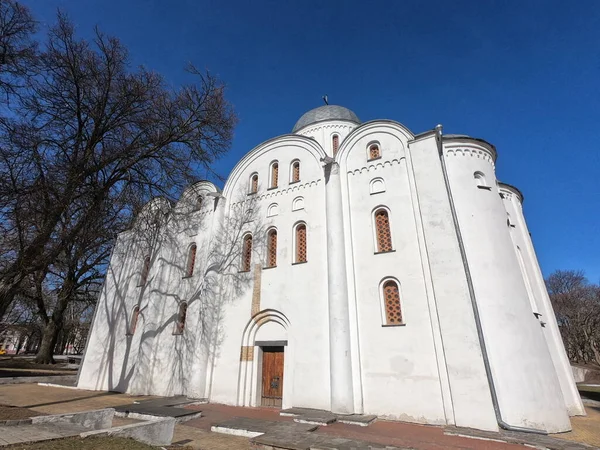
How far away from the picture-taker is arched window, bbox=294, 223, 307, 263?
13148 millimetres

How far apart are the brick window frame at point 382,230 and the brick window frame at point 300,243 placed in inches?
115

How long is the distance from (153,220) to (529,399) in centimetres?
1374

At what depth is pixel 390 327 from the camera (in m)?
10.3

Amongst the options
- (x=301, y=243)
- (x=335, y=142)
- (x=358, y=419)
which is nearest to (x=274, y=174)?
(x=301, y=243)

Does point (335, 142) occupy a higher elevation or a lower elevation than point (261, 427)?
higher

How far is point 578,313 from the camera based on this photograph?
3419cm

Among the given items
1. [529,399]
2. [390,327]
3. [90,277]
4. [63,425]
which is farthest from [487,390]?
[90,277]

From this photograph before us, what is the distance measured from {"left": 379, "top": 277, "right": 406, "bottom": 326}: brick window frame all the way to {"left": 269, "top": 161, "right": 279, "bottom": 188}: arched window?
7254 millimetres

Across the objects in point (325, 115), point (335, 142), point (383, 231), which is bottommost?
point (383, 231)

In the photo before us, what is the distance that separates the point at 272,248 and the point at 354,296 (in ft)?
15.2

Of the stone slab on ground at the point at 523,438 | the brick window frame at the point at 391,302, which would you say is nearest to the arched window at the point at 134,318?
the brick window frame at the point at 391,302

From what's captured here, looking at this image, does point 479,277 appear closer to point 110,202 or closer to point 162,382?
point 110,202

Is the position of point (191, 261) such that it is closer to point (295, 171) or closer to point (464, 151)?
point (295, 171)

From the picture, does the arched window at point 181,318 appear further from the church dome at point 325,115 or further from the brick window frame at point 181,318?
the church dome at point 325,115
